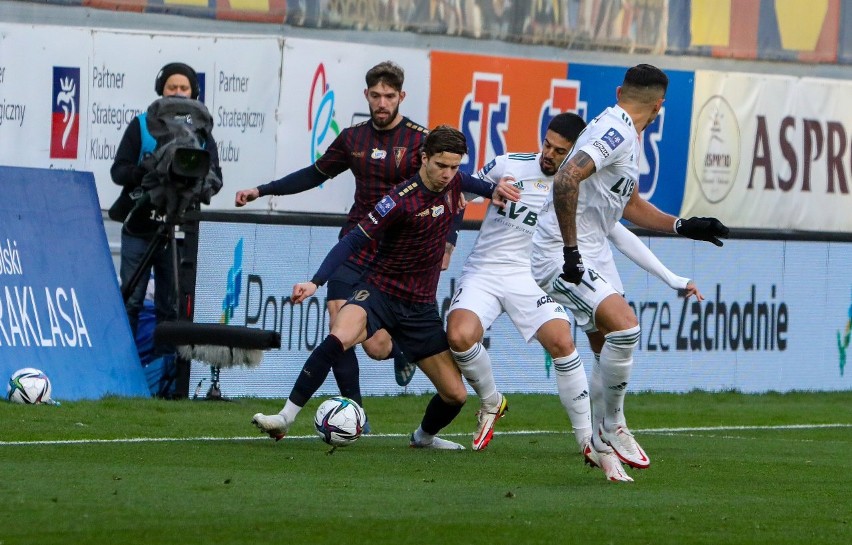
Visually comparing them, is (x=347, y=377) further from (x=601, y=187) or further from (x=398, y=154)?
(x=601, y=187)

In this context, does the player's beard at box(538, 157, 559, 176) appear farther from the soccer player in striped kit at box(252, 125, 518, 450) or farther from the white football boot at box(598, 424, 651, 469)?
the white football boot at box(598, 424, 651, 469)

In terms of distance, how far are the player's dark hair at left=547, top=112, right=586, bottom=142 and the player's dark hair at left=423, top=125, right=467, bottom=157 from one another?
A: 0.63 metres

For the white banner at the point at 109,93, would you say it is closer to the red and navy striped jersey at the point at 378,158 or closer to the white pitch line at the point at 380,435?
the red and navy striped jersey at the point at 378,158

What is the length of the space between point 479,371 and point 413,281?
2.35 feet

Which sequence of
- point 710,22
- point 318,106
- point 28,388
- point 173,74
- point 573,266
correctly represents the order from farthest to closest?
point 710,22 → point 318,106 → point 173,74 → point 28,388 → point 573,266

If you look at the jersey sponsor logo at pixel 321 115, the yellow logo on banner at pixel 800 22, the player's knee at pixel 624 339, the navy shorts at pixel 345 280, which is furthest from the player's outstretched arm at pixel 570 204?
the yellow logo on banner at pixel 800 22

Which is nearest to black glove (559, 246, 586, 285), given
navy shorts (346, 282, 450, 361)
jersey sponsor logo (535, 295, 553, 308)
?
navy shorts (346, 282, 450, 361)

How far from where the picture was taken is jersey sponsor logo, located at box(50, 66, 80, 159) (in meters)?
14.7

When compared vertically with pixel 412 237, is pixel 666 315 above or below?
below

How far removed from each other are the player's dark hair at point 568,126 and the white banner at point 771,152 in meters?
9.09

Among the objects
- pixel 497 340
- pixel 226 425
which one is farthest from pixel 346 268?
pixel 497 340

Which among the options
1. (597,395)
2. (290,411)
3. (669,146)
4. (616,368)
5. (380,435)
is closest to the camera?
(616,368)

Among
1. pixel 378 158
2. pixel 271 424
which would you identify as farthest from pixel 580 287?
pixel 378 158

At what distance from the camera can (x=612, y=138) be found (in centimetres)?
850
